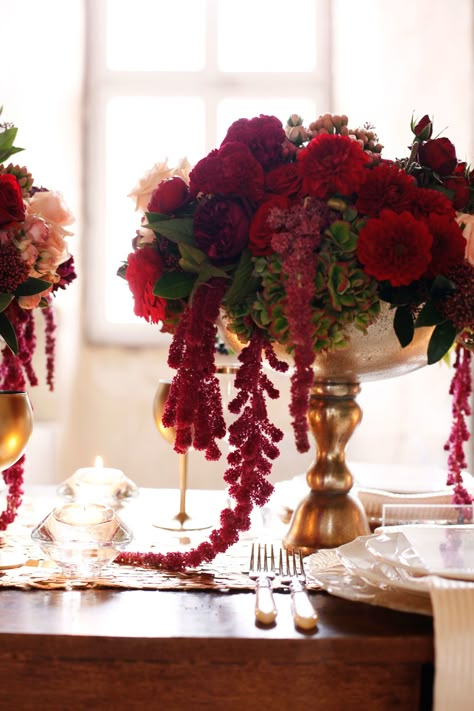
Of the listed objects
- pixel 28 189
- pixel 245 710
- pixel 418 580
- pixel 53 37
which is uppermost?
pixel 53 37

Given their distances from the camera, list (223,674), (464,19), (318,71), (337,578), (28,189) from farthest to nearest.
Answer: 1. (318,71)
2. (464,19)
3. (28,189)
4. (337,578)
5. (223,674)

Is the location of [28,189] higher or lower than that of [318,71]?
lower

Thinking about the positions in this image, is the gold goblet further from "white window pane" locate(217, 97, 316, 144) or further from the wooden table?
"white window pane" locate(217, 97, 316, 144)

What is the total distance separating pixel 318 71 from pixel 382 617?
103 inches

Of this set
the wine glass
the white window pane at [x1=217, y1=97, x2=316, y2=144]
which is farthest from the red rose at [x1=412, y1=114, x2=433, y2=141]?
the white window pane at [x1=217, y1=97, x2=316, y2=144]

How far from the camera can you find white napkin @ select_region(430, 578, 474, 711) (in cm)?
62

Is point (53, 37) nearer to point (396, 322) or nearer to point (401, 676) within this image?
point (396, 322)

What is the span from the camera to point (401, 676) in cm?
66

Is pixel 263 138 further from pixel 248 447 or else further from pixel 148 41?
pixel 148 41

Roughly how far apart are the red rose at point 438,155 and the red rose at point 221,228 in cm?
20

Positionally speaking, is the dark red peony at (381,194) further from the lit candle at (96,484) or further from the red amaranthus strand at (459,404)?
the lit candle at (96,484)

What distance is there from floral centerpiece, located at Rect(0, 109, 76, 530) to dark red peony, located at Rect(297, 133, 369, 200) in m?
0.30

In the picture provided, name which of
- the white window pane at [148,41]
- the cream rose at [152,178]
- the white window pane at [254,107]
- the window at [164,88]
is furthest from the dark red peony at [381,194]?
the white window pane at [148,41]

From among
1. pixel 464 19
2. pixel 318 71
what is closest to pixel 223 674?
pixel 464 19
